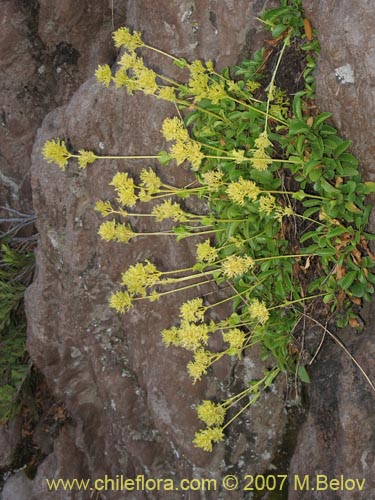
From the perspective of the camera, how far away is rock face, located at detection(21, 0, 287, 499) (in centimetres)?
380

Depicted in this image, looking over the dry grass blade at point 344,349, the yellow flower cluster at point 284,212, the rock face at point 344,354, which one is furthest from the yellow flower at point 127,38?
the dry grass blade at point 344,349

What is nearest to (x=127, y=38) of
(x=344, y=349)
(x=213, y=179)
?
(x=213, y=179)

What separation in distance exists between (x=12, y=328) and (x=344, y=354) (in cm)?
403

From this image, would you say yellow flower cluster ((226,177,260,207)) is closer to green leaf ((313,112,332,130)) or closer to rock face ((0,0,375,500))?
green leaf ((313,112,332,130))

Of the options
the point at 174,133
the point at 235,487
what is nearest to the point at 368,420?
the point at 235,487

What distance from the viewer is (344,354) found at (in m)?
3.34

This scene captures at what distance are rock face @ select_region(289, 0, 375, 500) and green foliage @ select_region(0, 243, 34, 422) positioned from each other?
3.27m

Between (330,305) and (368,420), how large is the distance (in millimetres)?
734

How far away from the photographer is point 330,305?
11.0 ft

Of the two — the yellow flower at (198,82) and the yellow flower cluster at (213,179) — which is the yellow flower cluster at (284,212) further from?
the yellow flower at (198,82)

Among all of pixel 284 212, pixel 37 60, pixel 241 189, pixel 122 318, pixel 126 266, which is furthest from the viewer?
pixel 37 60

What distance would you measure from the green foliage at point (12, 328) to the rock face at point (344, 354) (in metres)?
3.27

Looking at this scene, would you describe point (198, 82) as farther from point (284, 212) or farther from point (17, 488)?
point (17, 488)

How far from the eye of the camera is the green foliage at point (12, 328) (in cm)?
559
